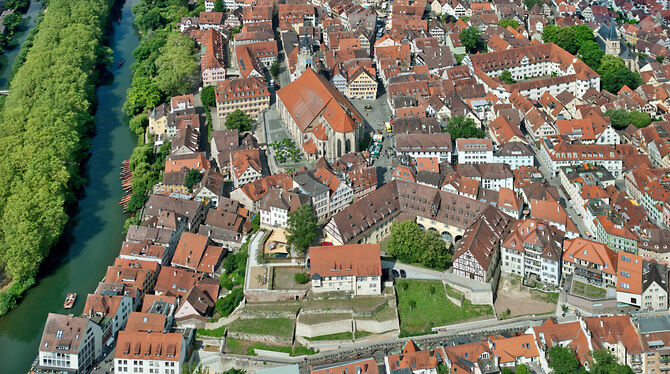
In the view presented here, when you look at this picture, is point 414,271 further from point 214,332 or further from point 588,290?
point 214,332

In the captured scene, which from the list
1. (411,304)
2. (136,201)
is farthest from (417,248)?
(136,201)

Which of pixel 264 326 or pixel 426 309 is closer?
pixel 264 326

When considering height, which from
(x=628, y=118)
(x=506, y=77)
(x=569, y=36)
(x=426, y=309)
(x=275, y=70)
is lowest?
(x=275, y=70)

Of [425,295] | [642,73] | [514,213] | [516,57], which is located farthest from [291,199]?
[642,73]

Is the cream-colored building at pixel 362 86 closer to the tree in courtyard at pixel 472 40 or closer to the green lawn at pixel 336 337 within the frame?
the tree in courtyard at pixel 472 40

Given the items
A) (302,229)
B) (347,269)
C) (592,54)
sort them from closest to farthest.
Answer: (347,269) → (302,229) → (592,54)

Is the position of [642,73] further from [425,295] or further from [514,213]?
[425,295]

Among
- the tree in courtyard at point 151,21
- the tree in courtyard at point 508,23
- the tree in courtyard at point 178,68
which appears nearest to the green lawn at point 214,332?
the tree in courtyard at point 178,68
